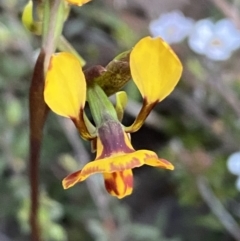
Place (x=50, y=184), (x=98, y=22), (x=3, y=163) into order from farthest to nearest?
(x=98, y=22) < (x=50, y=184) < (x=3, y=163)

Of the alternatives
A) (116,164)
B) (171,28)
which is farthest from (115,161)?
(171,28)

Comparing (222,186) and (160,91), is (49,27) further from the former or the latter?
(222,186)

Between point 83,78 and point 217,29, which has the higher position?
point 83,78

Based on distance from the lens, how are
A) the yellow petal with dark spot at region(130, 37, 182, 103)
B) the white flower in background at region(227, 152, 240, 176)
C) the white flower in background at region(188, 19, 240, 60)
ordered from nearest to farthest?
the yellow petal with dark spot at region(130, 37, 182, 103), the white flower in background at region(227, 152, 240, 176), the white flower in background at region(188, 19, 240, 60)

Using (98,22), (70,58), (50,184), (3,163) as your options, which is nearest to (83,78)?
(70,58)

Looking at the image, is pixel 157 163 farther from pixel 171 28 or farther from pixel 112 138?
pixel 171 28

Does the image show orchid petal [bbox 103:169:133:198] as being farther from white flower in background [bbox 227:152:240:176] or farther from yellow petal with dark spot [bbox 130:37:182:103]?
white flower in background [bbox 227:152:240:176]

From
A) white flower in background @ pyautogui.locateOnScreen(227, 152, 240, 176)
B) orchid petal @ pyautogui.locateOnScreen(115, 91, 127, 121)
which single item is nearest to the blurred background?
white flower in background @ pyautogui.locateOnScreen(227, 152, 240, 176)
